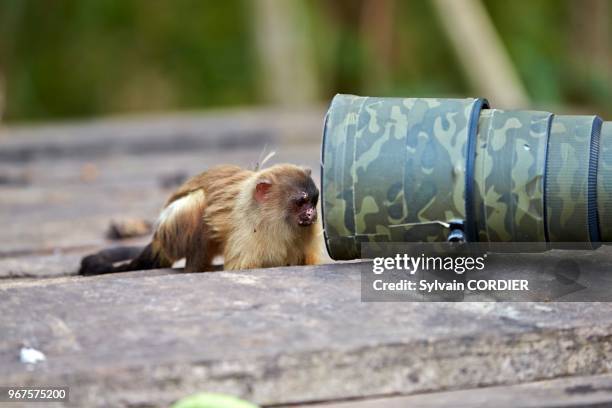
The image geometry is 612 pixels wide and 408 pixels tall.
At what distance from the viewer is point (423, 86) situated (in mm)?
14039

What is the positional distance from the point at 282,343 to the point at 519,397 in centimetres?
71

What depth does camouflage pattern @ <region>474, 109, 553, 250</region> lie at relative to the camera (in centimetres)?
386

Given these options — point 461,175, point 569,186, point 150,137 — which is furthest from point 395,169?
point 150,137

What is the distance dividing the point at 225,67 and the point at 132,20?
4.95 feet

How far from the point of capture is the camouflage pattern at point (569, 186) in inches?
151


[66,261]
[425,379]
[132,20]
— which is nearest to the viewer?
[425,379]

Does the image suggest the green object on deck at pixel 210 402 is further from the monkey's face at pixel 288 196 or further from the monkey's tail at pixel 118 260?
the monkey's tail at pixel 118 260

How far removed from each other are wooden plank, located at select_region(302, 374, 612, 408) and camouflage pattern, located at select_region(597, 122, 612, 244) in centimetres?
69

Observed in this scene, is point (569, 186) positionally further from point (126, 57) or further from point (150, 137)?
point (126, 57)

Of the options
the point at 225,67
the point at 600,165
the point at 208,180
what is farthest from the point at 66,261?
the point at 225,67

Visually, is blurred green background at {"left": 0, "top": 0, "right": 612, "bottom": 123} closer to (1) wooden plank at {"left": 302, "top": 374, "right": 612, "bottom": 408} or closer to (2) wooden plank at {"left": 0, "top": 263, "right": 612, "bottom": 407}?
(2) wooden plank at {"left": 0, "top": 263, "right": 612, "bottom": 407}

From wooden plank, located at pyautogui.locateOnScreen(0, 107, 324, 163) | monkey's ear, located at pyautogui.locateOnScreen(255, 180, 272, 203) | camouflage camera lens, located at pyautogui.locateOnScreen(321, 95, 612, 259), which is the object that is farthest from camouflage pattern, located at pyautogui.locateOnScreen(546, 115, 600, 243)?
wooden plank, located at pyautogui.locateOnScreen(0, 107, 324, 163)

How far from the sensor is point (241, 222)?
4711mm

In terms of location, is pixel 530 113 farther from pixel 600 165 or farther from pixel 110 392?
pixel 110 392
